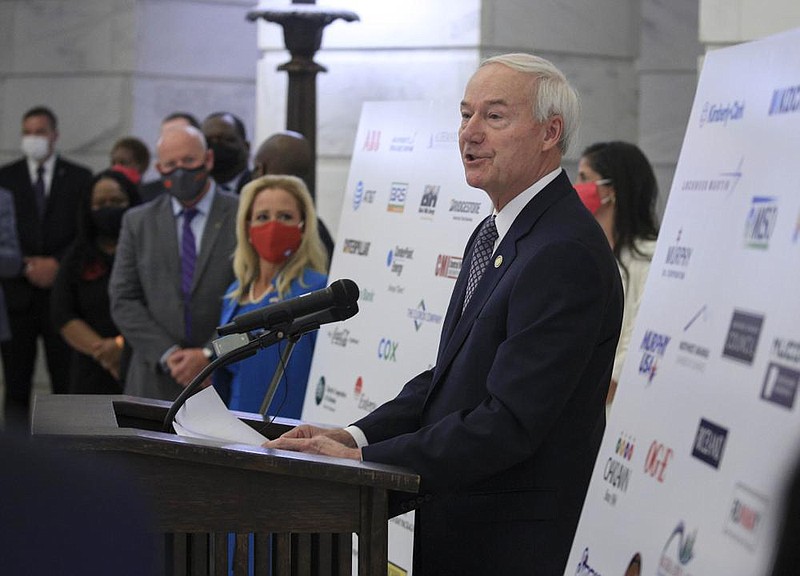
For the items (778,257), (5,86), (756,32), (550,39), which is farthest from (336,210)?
(778,257)

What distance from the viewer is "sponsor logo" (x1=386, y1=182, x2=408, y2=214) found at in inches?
173

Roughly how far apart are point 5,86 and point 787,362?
8.65 m

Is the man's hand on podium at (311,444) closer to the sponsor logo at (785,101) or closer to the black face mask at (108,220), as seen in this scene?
the sponsor logo at (785,101)

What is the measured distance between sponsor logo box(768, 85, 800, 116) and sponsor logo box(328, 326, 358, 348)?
93.8 inches

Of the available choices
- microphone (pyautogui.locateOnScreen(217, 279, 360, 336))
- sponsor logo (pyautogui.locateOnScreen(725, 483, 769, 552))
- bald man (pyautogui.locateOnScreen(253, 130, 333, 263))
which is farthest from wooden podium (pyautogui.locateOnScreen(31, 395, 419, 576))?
bald man (pyautogui.locateOnScreen(253, 130, 333, 263))

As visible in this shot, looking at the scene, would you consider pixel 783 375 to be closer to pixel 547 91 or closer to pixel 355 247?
pixel 547 91

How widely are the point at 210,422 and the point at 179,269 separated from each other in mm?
2664

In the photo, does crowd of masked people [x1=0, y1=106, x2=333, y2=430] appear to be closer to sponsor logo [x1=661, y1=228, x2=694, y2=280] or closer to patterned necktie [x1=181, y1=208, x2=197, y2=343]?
patterned necktie [x1=181, y1=208, x2=197, y2=343]

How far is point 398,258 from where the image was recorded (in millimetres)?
4359

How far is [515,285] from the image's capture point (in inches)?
99.0

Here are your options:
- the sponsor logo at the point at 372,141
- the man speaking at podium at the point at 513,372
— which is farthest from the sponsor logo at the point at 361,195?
the man speaking at podium at the point at 513,372

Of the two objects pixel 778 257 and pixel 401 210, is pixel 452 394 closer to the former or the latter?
pixel 778 257

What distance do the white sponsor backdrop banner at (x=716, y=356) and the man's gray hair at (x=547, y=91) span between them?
0.84 feet

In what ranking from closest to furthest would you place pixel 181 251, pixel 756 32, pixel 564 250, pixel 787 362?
pixel 787 362, pixel 564 250, pixel 756 32, pixel 181 251
